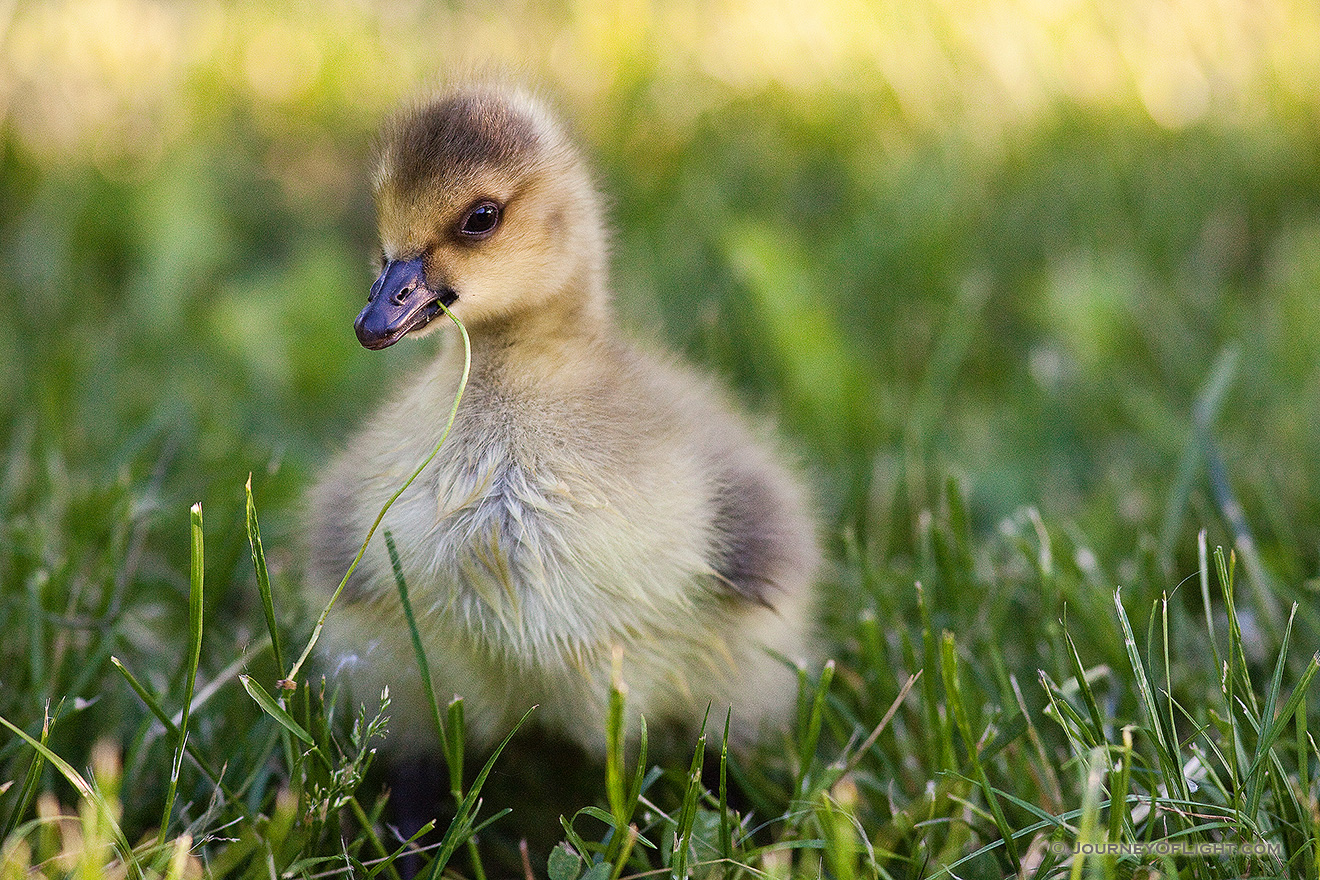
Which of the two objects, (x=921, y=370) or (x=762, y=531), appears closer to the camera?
(x=762, y=531)

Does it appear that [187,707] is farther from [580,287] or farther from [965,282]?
[965,282]

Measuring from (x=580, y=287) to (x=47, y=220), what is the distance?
2.14 metres

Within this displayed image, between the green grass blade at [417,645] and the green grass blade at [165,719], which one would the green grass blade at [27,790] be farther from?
the green grass blade at [417,645]

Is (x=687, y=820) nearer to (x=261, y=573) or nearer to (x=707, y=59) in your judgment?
(x=261, y=573)

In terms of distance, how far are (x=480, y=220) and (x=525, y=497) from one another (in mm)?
337

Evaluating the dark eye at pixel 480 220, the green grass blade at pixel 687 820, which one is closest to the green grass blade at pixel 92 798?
the green grass blade at pixel 687 820

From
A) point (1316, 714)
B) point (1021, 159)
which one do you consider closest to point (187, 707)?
point (1316, 714)

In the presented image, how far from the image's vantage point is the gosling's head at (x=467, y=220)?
1.35 m

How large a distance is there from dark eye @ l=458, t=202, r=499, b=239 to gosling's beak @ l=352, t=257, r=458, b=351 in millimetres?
67

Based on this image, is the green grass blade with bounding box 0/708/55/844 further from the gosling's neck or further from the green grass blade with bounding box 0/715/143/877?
the gosling's neck

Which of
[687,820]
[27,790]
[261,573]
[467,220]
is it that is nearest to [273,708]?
[261,573]

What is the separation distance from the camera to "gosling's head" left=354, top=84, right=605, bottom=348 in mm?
1352

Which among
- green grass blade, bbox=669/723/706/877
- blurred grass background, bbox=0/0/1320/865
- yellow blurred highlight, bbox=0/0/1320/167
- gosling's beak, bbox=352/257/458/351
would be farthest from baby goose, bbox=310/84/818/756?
yellow blurred highlight, bbox=0/0/1320/167

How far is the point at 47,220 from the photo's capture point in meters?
3.04
